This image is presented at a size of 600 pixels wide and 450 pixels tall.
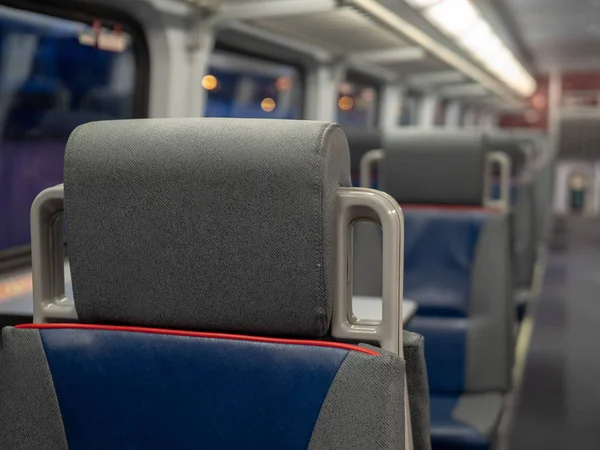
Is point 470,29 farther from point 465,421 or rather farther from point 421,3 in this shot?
point 465,421

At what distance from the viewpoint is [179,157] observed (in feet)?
3.56

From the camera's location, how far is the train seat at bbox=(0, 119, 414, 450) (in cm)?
106

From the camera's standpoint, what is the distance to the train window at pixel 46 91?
2.80 metres

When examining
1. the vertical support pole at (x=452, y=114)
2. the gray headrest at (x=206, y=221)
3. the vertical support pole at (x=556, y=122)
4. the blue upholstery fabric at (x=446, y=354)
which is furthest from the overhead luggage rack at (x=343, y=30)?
the vertical support pole at (x=556, y=122)

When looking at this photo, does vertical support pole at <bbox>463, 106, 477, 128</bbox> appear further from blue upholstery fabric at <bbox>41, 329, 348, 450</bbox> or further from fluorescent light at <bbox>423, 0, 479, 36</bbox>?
blue upholstery fabric at <bbox>41, 329, 348, 450</bbox>

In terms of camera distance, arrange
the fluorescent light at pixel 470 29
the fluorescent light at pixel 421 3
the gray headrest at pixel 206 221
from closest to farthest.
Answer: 1. the gray headrest at pixel 206 221
2. the fluorescent light at pixel 421 3
3. the fluorescent light at pixel 470 29

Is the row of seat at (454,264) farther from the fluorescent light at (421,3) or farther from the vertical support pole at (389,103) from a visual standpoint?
the vertical support pole at (389,103)

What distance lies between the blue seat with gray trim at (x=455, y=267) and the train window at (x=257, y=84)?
3.76ft

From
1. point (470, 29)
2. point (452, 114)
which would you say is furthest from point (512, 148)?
point (452, 114)

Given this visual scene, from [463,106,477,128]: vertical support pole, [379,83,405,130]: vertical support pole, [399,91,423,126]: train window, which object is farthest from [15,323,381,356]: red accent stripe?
[463,106,477,128]: vertical support pole

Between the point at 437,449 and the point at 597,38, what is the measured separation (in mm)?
9825

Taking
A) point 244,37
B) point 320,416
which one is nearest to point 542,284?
point 244,37

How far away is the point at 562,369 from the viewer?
4340 millimetres

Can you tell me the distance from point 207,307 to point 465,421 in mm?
1437
